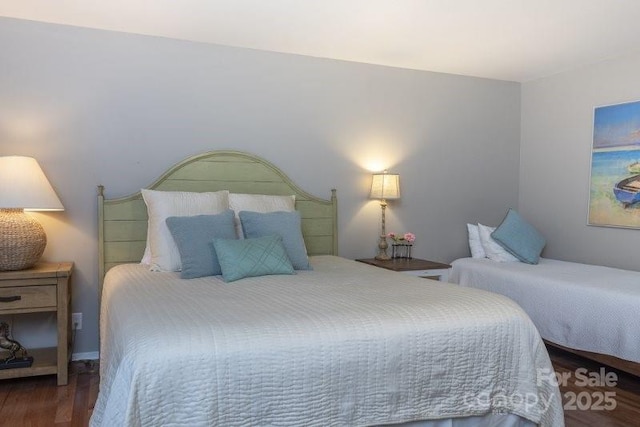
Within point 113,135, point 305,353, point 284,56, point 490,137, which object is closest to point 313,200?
point 284,56

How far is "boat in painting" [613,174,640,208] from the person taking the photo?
12.3 ft

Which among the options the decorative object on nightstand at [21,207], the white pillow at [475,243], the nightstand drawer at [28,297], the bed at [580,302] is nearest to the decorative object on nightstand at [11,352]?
the nightstand drawer at [28,297]

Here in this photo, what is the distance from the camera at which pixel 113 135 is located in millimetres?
3260

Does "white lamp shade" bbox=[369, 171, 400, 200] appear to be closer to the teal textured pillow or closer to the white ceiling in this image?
the white ceiling

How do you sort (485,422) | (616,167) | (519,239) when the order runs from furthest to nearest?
1. (519,239)
2. (616,167)
3. (485,422)

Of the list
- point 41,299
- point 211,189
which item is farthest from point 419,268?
point 41,299

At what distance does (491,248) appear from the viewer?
4.17 meters

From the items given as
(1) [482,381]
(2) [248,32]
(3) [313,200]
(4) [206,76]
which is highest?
(2) [248,32]

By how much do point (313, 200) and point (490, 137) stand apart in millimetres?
1913

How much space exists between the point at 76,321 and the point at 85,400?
2.37 feet

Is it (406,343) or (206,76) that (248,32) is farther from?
(406,343)

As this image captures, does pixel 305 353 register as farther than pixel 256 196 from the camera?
No

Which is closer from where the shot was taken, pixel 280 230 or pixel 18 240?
pixel 18 240

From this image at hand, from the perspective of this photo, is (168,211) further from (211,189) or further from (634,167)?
(634,167)
